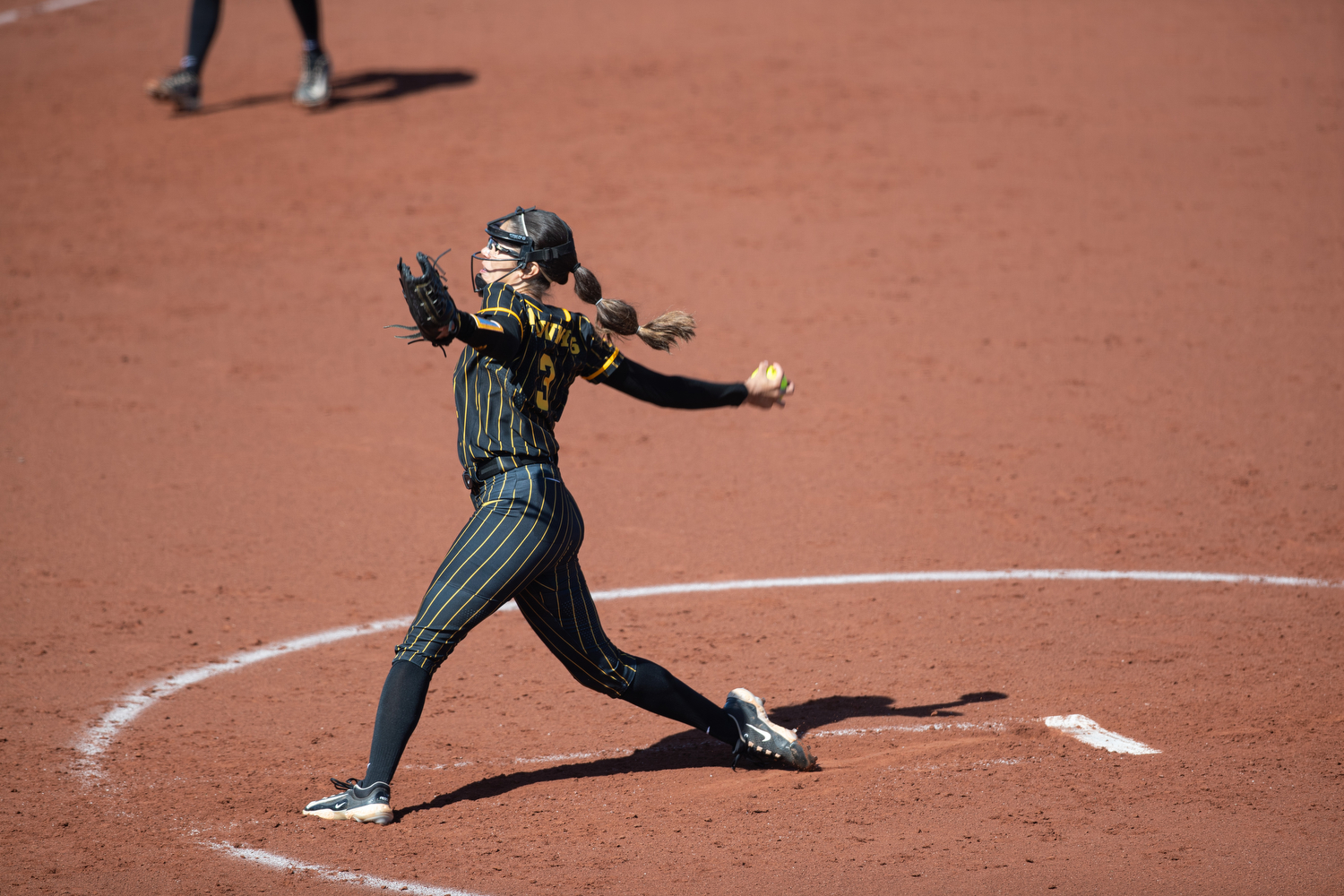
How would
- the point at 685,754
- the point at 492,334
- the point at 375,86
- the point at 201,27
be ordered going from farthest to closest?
1. the point at 375,86
2. the point at 201,27
3. the point at 685,754
4. the point at 492,334

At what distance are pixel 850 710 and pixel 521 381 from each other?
6.17ft

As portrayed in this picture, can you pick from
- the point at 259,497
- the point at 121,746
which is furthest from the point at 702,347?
the point at 121,746

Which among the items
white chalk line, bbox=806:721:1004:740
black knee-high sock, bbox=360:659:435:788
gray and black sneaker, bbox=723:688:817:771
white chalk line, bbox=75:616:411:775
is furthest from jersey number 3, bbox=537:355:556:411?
white chalk line, bbox=75:616:411:775

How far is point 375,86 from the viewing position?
13438 mm

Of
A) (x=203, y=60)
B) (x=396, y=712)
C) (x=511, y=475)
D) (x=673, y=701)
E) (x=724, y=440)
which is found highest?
(x=203, y=60)

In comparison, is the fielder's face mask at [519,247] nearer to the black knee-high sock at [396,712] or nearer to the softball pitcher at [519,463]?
the softball pitcher at [519,463]

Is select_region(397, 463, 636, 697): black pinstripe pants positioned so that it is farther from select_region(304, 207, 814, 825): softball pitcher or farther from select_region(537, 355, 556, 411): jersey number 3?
select_region(537, 355, 556, 411): jersey number 3

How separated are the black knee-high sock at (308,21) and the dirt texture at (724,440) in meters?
0.67

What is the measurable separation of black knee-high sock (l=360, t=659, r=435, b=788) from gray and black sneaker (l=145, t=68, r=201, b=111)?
10239 mm

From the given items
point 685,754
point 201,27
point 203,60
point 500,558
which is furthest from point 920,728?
point 203,60

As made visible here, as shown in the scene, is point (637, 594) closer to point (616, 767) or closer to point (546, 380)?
point (616, 767)

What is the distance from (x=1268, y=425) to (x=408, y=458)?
16.9 feet

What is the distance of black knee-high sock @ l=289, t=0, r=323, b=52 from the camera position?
12.0m

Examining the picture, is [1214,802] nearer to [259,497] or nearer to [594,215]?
[259,497]
